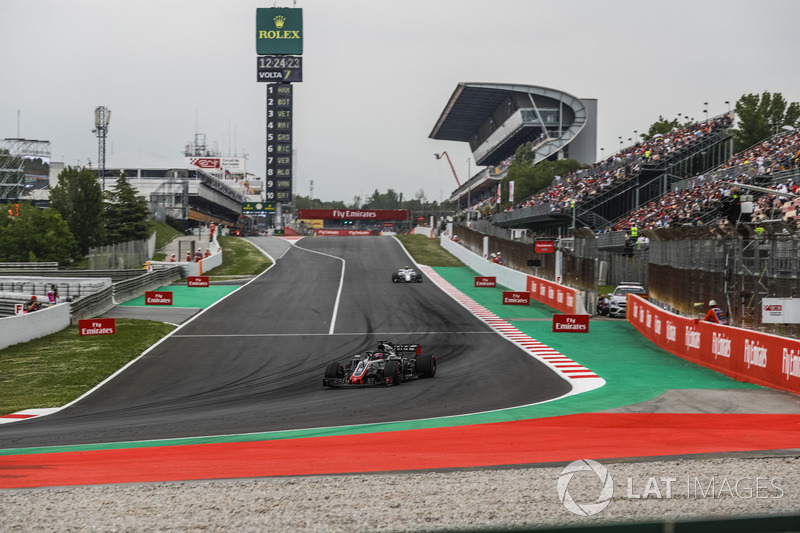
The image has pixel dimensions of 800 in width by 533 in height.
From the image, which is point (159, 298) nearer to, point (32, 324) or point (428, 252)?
point (32, 324)

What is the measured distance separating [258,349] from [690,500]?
19715 mm

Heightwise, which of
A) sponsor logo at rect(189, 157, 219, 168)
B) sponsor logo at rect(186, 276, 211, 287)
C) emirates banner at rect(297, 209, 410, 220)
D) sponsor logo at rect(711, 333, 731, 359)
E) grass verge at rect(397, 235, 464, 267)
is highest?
sponsor logo at rect(189, 157, 219, 168)

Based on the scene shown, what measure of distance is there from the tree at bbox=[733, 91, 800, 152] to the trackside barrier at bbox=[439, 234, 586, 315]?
28353 mm

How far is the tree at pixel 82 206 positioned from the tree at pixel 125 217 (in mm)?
2961

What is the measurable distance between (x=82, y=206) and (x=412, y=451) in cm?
6892

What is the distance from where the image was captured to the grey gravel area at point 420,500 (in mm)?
7844

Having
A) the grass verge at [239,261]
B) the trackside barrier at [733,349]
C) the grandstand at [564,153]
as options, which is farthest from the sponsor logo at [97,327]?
the grandstand at [564,153]

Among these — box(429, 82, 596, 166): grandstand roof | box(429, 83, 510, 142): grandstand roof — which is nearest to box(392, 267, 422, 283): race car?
box(429, 82, 596, 166): grandstand roof

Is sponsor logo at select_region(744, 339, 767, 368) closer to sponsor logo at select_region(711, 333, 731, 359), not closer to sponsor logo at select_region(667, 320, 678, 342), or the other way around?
sponsor logo at select_region(711, 333, 731, 359)

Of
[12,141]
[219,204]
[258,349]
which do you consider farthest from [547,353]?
[12,141]

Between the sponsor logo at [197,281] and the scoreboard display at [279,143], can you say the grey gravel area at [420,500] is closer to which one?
the sponsor logo at [197,281]

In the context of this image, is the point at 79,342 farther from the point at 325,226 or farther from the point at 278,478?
the point at 325,226

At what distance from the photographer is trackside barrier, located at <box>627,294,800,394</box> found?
16859mm

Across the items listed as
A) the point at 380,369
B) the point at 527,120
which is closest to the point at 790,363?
the point at 380,369
